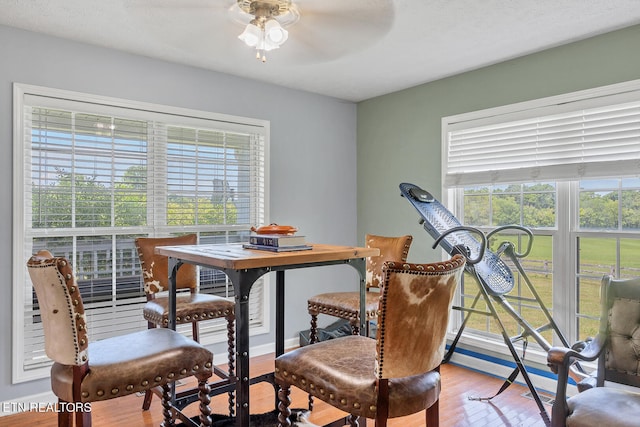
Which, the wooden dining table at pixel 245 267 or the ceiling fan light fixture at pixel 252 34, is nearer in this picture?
the wooden dining table at pixel 245 267

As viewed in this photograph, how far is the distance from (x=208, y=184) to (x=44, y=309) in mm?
2166

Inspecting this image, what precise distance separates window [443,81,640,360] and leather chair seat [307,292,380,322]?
143 cm

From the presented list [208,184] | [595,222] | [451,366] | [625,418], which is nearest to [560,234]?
[595,222]

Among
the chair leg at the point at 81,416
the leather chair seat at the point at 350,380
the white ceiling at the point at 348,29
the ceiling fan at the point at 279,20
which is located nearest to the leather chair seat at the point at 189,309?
the chair leg at the point at 81,416

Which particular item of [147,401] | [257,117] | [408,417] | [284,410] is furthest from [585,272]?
[147,401]

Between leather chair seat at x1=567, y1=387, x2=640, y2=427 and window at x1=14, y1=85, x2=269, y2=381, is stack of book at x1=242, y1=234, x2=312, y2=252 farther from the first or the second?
window at x1=14, y1=85, x2=269, y2=381

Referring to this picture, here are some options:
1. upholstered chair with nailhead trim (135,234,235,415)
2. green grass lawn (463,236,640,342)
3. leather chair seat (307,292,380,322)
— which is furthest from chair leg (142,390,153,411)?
green grass lawn (463,236,640,342)

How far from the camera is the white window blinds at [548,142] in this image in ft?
9.45

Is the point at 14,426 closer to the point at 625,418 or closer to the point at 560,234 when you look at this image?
the point at 625,418

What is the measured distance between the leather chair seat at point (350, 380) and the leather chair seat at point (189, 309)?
1.11 meters

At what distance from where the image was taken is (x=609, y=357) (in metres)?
2.01

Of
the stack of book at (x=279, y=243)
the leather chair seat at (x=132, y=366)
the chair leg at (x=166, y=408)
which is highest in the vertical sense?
the stack of book at (x=279, y=243)

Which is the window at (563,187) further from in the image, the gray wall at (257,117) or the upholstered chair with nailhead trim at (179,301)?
the upholstered chair with nailhead trim at (179,301)

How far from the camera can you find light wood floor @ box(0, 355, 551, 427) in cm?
271
